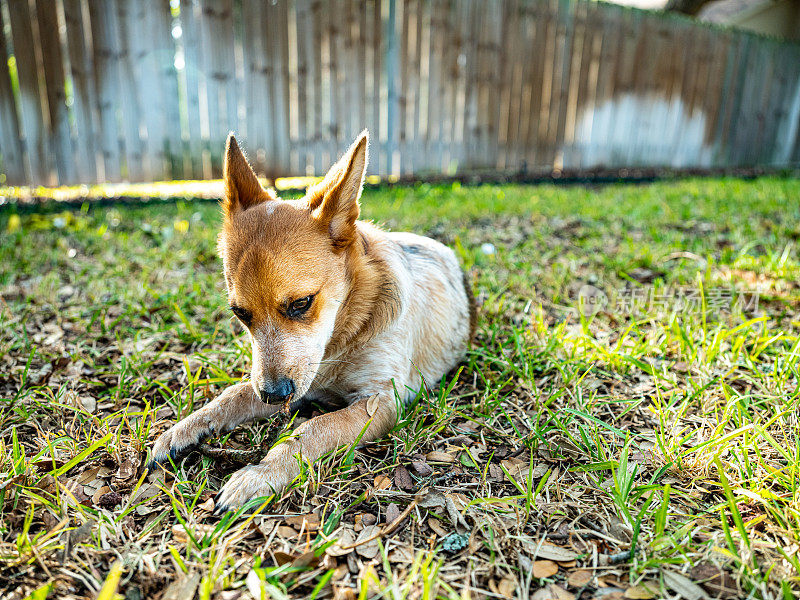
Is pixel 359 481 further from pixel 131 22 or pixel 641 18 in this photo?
pixel 641 18

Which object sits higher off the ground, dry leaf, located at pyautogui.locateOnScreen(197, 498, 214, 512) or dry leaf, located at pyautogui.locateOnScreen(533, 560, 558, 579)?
dry leaf, located at pyautogui.locateOnScreen(197, 498, 214, 512)

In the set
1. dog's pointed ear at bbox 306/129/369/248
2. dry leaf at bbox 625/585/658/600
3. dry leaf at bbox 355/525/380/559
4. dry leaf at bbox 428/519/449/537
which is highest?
dog's pointed ear at bbox 306/129/369/248

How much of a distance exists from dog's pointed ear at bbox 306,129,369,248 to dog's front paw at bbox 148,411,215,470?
0.91 meters

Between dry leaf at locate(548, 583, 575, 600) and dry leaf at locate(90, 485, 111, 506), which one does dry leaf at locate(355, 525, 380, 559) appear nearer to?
dry leaf at locate(548, 583, 575, 600)

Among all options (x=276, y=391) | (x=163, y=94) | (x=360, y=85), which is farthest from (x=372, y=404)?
(x=360, y=85)

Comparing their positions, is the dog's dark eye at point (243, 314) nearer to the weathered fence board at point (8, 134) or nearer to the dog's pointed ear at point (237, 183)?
the dog's pointed ear at point (237, 183)

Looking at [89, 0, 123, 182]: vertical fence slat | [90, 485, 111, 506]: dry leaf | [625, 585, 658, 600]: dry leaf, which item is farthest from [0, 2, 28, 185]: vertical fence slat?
[625, 585, 658, 600]: dry leaf

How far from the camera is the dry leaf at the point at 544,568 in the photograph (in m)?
1.51

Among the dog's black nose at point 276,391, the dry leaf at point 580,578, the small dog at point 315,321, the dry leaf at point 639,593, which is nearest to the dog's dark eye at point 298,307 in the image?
the small dog at point 315,321

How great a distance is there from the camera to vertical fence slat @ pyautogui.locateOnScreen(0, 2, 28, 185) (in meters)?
5.89

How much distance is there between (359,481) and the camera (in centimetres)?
191

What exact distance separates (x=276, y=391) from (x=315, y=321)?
33cm

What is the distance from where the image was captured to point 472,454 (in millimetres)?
2068

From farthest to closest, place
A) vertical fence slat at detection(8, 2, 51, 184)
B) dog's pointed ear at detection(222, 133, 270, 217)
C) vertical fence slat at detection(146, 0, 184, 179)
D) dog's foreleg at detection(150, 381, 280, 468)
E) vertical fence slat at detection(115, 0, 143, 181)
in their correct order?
vertical fence slat at detection(146, 0, 184, 179), vertical fence slat at detection(115, 0, 143, 181), vertical fence slat at detection(8, 2, 51, 184), dog's pointed ear at detection(222, 133, 270, 217), dog's foreleg at detection(150, 381, 280, 468)
